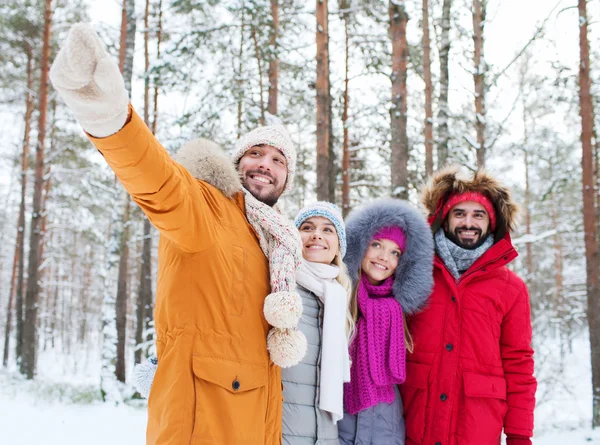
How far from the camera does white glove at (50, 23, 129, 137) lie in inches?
45.6

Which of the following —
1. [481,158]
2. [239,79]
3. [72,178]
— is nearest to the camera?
[481,158]

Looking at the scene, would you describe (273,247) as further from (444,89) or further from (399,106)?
(444,89)

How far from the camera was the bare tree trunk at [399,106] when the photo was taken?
21.9 ft

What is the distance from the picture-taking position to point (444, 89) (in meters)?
10.9

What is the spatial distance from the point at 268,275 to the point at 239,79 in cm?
926

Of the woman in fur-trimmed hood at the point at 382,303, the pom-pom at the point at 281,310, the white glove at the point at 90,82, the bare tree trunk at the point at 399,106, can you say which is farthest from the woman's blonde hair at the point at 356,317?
the bare tree trunk at the point at 399,106

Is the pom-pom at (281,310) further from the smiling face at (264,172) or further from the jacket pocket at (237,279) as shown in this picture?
the smiling face at (264,172)

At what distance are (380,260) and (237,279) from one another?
1.37 meters

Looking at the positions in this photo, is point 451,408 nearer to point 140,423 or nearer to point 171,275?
point 171,275

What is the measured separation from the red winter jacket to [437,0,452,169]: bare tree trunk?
7.30 m

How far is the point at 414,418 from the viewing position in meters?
2.78

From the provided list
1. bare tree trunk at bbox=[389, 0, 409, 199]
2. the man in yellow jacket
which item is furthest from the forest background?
the man in yellow jacket

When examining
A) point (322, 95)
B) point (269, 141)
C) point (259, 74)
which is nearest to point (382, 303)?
point (269, 141)

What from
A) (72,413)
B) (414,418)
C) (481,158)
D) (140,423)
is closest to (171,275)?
(414,418)
